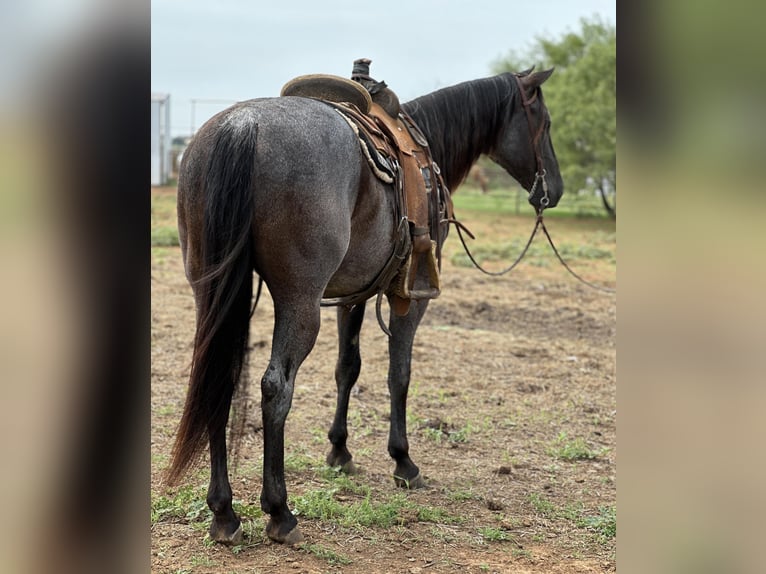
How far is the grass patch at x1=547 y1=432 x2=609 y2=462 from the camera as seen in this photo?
462 cm

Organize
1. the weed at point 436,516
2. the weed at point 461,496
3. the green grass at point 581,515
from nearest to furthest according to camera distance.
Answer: the green grass at point 581,515
the weed at point 436,516
the weed at point 461,496

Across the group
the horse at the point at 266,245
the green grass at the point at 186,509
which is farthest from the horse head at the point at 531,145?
the green grass at the point at 186,509

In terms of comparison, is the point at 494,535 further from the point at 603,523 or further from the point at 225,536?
the point at 225,536

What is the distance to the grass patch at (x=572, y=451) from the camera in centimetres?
462

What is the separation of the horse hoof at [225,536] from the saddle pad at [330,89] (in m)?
2.13

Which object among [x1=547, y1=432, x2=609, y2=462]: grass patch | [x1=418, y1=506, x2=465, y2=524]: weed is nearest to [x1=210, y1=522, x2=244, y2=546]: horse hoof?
[x1=418, y1=506, x2=465, y2=524]: weed

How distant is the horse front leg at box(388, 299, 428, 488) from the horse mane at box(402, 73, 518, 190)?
40.7 inches

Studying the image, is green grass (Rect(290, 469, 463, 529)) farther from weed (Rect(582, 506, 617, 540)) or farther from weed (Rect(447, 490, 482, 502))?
weed (Rect(582, 506, 617, 540))

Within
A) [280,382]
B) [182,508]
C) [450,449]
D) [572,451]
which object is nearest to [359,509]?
[182,508]

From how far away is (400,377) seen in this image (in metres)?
4.18

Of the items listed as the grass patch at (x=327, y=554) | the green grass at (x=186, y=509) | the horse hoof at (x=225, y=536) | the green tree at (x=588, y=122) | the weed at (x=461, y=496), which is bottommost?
the weed at (x=461, y=496)

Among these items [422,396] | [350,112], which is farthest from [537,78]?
[422,396]
